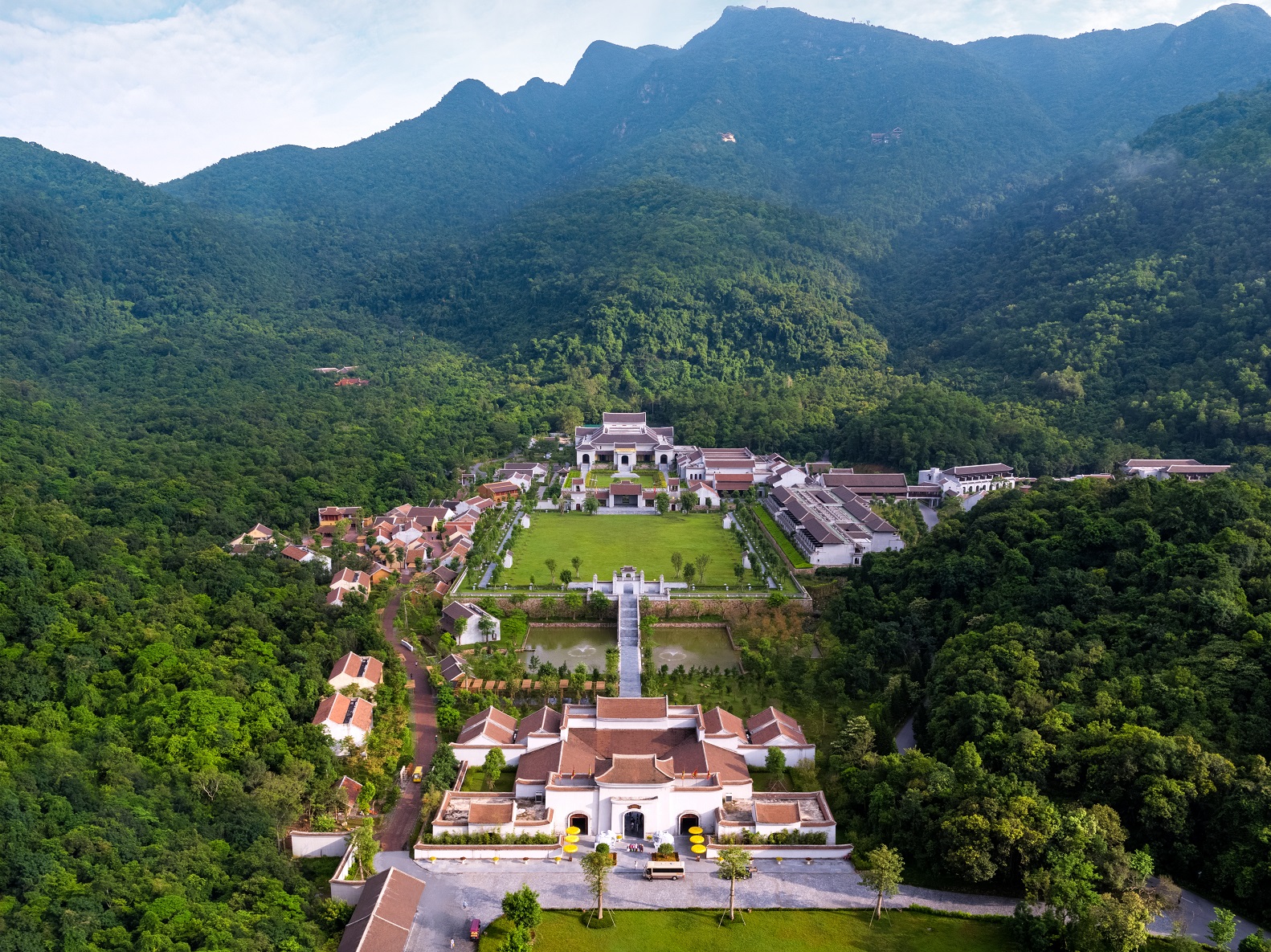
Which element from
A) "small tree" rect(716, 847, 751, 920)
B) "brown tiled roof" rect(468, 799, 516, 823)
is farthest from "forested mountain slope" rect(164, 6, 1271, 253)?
"small tree" rect(716, 847, 751, 920)

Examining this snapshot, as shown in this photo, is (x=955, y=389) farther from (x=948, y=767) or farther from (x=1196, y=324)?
(x=948, y=767)

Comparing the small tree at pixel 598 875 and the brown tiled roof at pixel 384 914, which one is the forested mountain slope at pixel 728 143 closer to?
the small tree at pixel 598 875

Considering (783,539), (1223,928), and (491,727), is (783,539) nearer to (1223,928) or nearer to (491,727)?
(491,727)

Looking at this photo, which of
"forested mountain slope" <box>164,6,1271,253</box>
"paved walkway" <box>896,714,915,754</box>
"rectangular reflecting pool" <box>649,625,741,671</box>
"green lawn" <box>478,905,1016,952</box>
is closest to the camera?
"green lawn" <box>478,905,1016,952</box>

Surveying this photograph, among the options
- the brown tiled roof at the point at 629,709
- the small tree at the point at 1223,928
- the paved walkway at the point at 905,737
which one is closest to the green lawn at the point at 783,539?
the paved walkway at the point at 905,737

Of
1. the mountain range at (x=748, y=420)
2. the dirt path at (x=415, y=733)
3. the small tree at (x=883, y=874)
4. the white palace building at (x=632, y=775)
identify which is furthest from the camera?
the dirt path at (x=415, y=733)

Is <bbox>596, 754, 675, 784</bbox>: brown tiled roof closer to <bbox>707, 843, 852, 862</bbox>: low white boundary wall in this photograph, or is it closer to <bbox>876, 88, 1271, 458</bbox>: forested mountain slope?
<bbox>707, 843, 852, 862</bbox>: low white boundary wall

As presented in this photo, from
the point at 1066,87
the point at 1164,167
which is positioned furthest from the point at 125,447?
the point at 1066,87
